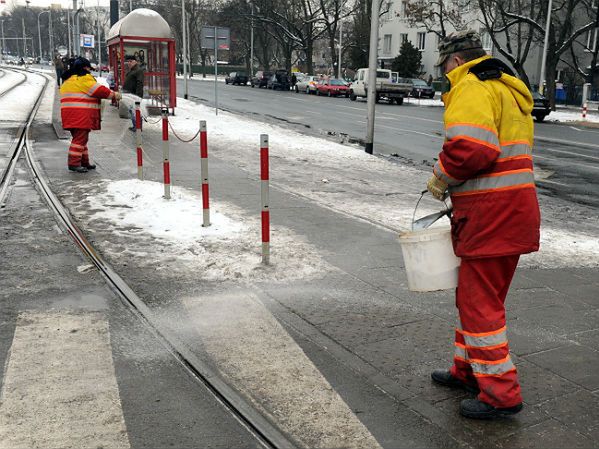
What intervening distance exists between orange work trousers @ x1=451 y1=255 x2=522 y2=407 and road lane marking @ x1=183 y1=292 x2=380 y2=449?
2.32ft

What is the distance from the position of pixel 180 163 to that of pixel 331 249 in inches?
253

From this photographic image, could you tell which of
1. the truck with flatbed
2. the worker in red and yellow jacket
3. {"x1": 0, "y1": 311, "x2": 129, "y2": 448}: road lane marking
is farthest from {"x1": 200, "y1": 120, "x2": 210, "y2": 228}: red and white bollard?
the truck with flatbed

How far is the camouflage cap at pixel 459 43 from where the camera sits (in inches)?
140

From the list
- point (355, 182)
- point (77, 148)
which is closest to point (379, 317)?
point (355, 182)

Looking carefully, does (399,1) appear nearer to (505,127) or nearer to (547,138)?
(547,138)

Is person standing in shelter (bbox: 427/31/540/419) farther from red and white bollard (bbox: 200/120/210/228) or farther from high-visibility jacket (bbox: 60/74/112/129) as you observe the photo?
high-visibility jacket (bbox: 60/74/112/129)

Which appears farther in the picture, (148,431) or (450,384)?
(450,384)

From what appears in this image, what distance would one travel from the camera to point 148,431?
11.1 feet

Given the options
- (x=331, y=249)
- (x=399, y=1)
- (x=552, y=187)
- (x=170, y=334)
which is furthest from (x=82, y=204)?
(x=399, y=1)

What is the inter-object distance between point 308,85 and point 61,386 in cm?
4888

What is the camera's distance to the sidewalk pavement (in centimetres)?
353

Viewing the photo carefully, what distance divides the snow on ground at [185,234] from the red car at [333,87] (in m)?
39.8

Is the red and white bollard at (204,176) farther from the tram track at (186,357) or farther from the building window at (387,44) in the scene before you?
the building window at (387,44)

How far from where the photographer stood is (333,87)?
48.4 meters
